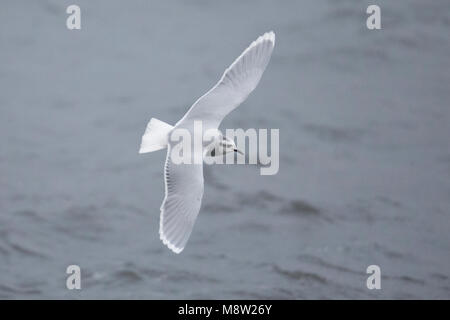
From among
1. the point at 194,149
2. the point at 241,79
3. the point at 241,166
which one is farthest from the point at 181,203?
the point at 241,166

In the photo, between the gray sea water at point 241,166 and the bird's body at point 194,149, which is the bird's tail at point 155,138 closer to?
the bird's body at point 194,149

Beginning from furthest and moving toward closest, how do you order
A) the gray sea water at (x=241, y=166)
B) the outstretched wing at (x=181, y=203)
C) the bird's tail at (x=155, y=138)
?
the gray sea water at (x=241, y=166) → the bird's tail at (x=155, y=138) → the outstretched wing at (x=181, y=203)

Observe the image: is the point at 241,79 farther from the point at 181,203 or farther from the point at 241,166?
the point at 241,166

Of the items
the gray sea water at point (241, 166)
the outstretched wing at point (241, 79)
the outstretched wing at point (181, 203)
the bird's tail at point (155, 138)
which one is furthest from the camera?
the gray sea water at point (241, 166)

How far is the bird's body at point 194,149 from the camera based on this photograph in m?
5.03

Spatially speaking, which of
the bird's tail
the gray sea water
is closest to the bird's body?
the bird's tail

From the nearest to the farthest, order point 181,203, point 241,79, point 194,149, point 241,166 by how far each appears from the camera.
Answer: point 181,203
point 194,149
point 241,79
point 241,166

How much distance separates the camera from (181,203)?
5.04m

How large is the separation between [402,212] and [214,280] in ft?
4.84

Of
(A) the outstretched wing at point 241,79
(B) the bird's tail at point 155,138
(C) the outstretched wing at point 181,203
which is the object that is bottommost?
(C) the outstretched wing at point 181,203

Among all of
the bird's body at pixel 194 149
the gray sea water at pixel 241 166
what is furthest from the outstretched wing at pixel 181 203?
the gray sea water at pixel 241 166

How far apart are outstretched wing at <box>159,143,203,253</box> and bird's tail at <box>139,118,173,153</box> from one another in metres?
0.15

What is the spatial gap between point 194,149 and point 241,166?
8.28 feet
